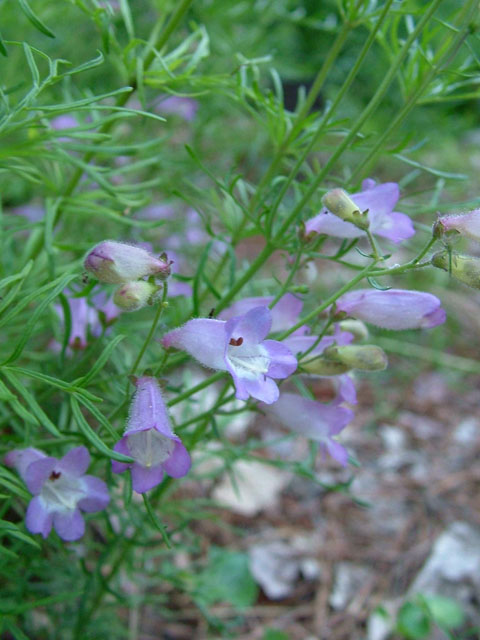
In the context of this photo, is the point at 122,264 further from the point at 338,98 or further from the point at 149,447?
the point at 338,98

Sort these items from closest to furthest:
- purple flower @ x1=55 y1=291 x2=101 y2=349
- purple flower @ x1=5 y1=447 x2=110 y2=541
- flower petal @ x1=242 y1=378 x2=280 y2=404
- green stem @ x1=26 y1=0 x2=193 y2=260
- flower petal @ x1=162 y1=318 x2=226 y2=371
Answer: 1. flower petal @ x1=242 y1=378 x2=280 y2=404
2. flower petal @ x1=162 y1=318 x2=226 y2=371
3. purple flower @ x1=5 y1=447 x2=110 y2=541
4. green stem @ x1=26 y1=0 x2=193 y2=260
5. purple flower @ x1=55 y1=291 x2=101 y2=349

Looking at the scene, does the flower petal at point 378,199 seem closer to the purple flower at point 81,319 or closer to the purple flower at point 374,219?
the purple flower at point 374,219

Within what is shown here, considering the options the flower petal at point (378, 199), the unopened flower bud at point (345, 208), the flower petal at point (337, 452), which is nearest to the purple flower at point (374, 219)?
the flower petal at point (378, 199)

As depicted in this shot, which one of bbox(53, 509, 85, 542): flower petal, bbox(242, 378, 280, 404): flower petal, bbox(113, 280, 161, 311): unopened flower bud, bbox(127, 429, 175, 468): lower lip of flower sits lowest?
bbox(53, 509, 85, 542): flower petal

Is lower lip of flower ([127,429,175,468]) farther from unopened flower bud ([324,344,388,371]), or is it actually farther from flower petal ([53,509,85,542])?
unopened flower bud ([324,344,388,371])

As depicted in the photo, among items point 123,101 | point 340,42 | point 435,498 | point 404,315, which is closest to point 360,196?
point 404,315

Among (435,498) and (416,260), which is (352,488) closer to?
(435,498)

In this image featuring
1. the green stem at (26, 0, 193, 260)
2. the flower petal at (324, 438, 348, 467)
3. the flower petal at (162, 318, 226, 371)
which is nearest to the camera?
the flower petal at (162, 318, 226, 371)


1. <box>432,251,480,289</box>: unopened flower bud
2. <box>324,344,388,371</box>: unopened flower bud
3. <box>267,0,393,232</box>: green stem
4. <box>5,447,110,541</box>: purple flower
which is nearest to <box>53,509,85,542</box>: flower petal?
<box>5,447,110,541</box>: purple flower
